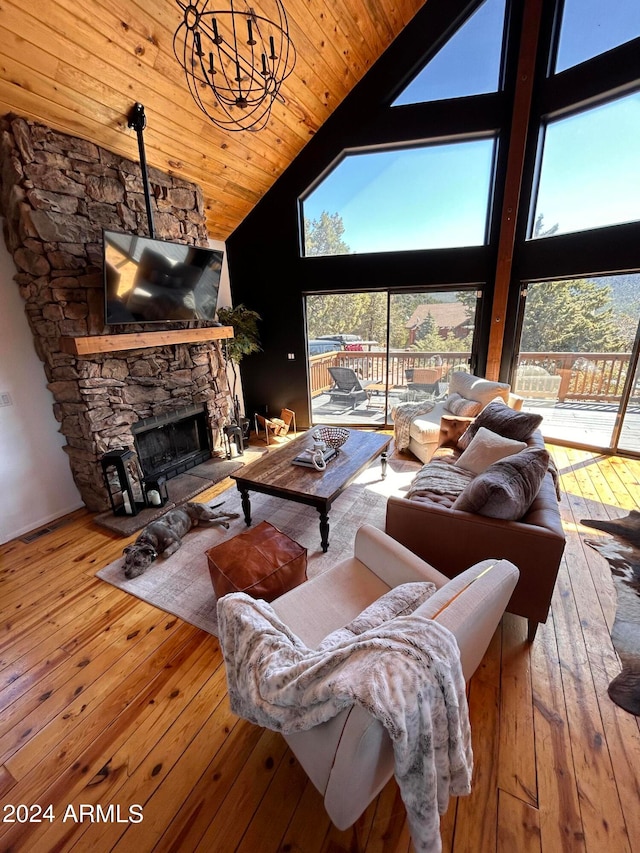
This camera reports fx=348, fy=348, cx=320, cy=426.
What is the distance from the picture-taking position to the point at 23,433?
2.87m

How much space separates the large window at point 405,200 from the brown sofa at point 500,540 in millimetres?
3568

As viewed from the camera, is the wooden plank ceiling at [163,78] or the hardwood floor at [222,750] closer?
the hardwood floor at [222,750]

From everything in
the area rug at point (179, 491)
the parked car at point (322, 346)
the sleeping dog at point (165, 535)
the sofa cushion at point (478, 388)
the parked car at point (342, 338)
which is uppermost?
the parked car at point (342, 338)

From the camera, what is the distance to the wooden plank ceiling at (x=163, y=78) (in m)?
2.13

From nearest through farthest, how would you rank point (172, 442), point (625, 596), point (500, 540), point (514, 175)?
point (500, 540) → point (625, 596) → point (514, 175) → point (172, 442)

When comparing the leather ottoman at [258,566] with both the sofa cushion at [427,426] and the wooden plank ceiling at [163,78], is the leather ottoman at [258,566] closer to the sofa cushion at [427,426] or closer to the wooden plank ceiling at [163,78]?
the sofa cushion at [427,426]

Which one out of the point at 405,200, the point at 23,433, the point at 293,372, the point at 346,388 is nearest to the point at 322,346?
the point at 293,372

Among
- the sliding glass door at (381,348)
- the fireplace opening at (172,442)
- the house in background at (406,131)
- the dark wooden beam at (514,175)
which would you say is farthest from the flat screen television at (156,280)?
the dark wooden beam at (514,175)

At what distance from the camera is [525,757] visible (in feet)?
4.44

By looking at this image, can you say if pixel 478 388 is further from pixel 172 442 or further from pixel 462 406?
pixel 172 442

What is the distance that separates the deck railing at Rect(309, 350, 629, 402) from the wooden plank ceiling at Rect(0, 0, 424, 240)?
2.52m

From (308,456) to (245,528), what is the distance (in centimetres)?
79

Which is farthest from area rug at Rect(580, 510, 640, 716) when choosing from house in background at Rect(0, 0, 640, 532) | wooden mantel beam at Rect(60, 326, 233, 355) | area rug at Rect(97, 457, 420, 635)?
wooden mantel beam at Rect(60, 326, 233, 355)

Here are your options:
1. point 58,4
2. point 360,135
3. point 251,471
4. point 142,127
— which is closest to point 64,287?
point 142,127
